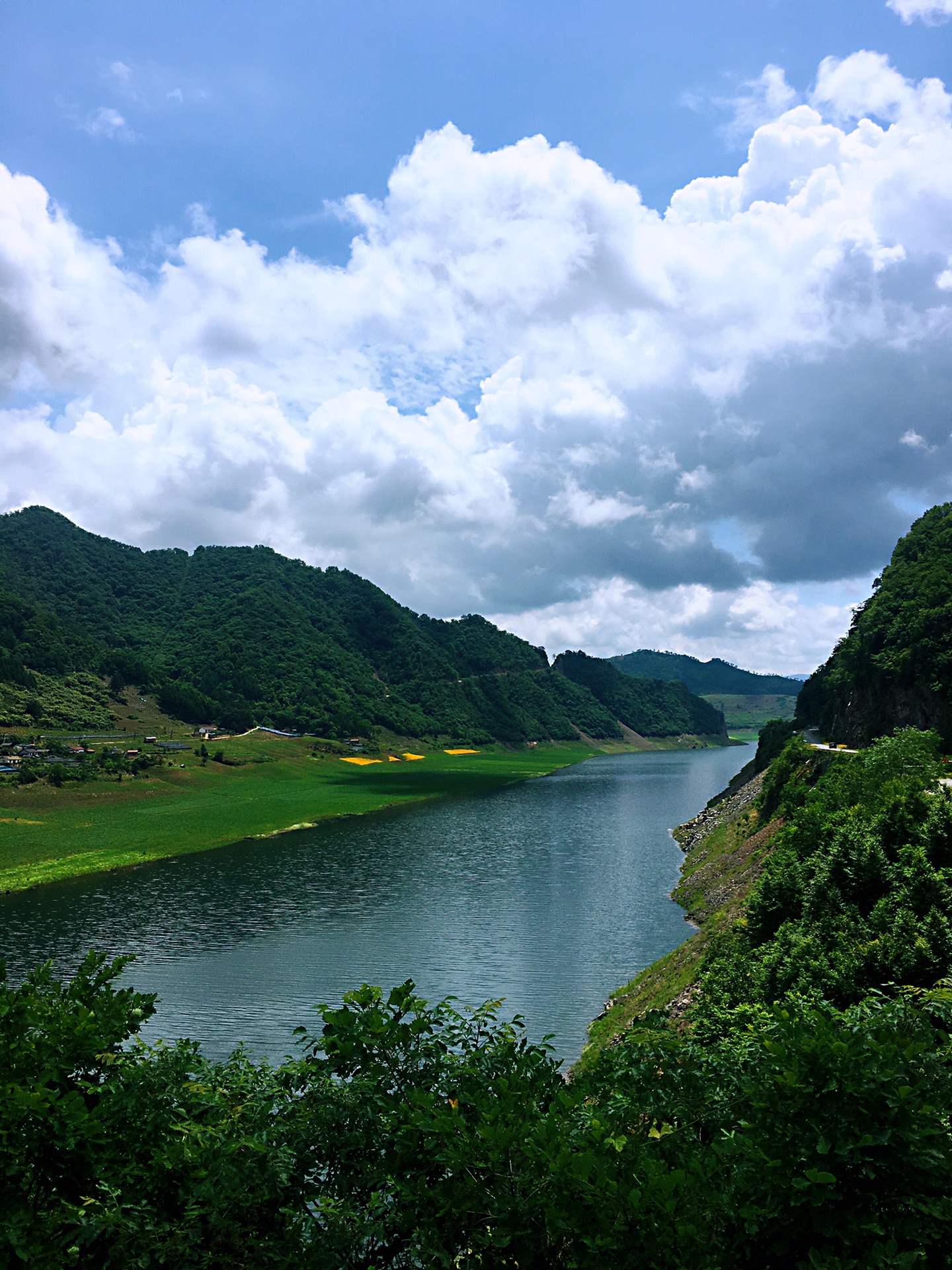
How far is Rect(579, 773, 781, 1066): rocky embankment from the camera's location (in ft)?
89.6

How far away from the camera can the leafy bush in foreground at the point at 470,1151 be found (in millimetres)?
6945

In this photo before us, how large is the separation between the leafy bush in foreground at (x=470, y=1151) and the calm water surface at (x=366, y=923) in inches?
781

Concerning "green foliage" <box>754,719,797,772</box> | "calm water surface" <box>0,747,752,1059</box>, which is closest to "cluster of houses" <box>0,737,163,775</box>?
"calm water surface" <box>0,747,752,1059</box>

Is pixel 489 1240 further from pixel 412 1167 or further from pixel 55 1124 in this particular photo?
pixel 55 1124

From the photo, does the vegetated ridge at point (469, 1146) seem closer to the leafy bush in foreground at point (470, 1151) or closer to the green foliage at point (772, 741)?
the leafy bush in foreground at point (470, 1151)

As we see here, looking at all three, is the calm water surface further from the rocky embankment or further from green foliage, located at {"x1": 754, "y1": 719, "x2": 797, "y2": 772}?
green foliage, located at {"x1": 754, "y1": 719, "x2": 797, "y2": 772}

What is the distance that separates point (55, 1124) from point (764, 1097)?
792cm

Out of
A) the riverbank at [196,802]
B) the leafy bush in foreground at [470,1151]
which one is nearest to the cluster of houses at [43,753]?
the riverbank at [196,802]

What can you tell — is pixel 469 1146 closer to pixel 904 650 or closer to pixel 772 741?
pixel 904 650

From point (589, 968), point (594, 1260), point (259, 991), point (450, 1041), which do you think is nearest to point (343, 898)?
point (259, 991)

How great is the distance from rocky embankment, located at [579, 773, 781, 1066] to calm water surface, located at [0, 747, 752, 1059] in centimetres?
136

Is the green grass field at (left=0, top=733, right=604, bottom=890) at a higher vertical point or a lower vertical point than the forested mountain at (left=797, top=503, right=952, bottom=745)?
lower

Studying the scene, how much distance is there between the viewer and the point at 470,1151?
306 inches

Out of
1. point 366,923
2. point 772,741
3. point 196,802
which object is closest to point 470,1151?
point 366,923
